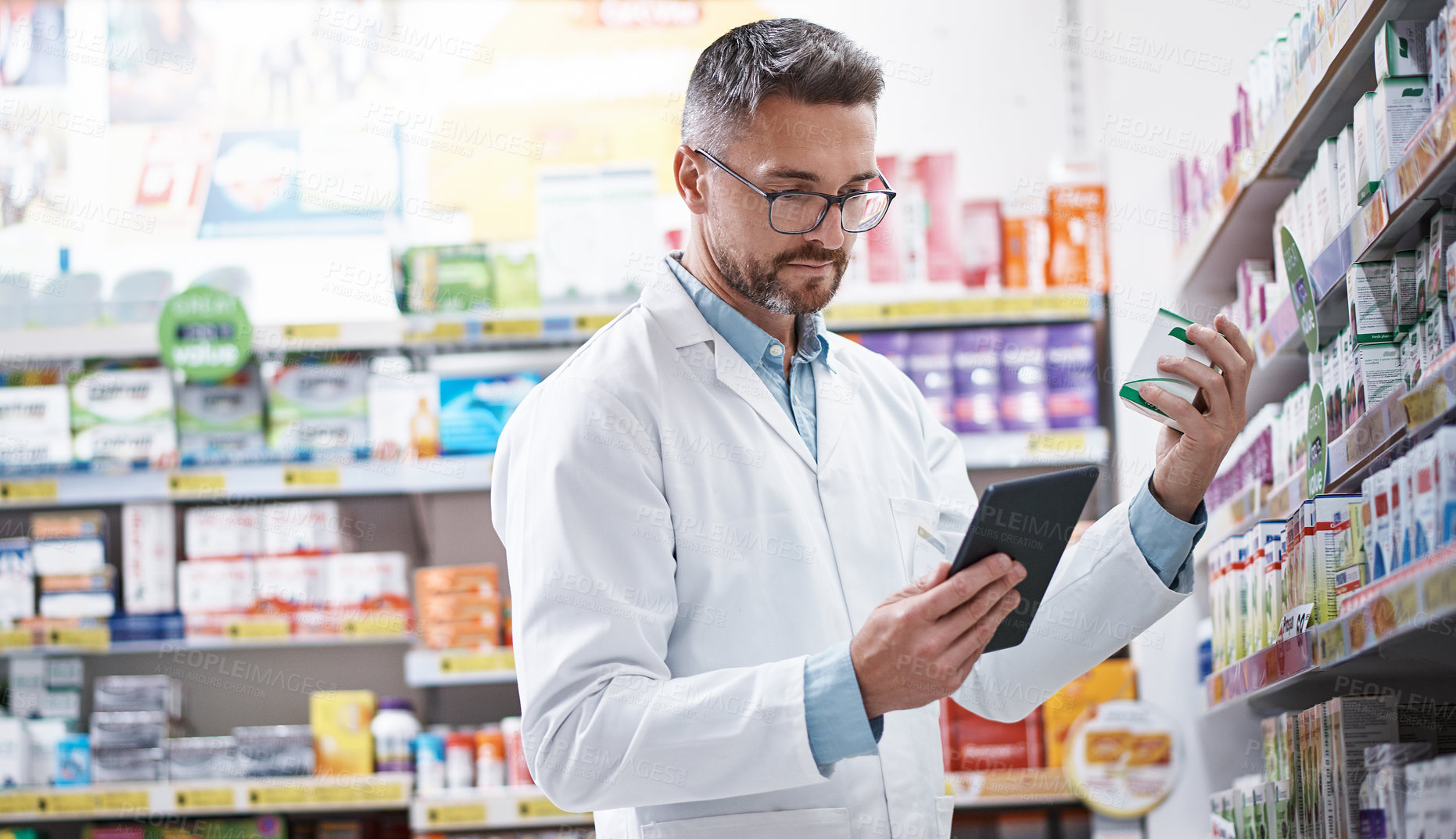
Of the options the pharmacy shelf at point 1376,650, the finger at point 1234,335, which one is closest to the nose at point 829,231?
the finger at point 1234,335

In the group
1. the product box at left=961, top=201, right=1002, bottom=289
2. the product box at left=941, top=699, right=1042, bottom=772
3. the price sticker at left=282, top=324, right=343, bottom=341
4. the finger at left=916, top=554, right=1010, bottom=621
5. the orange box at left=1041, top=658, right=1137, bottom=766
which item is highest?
the product box at left=961, top=201, right=1002, bottom=289

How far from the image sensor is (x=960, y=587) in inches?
53.8

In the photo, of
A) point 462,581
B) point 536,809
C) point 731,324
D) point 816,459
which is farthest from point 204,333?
point 816,459

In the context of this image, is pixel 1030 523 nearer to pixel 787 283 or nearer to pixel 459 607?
pixel 787 283

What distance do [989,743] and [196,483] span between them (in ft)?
8.07

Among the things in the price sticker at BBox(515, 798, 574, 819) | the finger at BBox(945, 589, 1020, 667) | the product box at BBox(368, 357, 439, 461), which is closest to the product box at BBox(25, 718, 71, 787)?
the product box at BBox(368, 357, 439, 461)

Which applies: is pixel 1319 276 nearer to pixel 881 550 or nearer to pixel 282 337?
pixel 881 550

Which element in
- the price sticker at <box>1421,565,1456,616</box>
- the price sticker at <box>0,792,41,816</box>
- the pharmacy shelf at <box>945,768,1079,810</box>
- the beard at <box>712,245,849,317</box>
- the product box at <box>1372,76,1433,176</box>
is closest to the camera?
the price sticker at <box>1421,565,1456,616</box>

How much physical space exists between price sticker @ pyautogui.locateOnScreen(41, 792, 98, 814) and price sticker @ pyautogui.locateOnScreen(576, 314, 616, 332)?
1965 millimetres

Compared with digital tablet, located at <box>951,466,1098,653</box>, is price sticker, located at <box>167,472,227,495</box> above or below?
above

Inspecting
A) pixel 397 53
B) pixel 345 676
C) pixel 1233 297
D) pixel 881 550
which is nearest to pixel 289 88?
pixel 397 53

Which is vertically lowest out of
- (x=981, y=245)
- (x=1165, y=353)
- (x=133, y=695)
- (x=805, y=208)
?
(x=133, y=695)

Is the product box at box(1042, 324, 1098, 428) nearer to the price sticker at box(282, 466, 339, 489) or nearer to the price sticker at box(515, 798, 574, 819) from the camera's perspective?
the price sticker at box(515, 798, 574, 819)

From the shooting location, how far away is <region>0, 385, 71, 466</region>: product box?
13.3 ft
